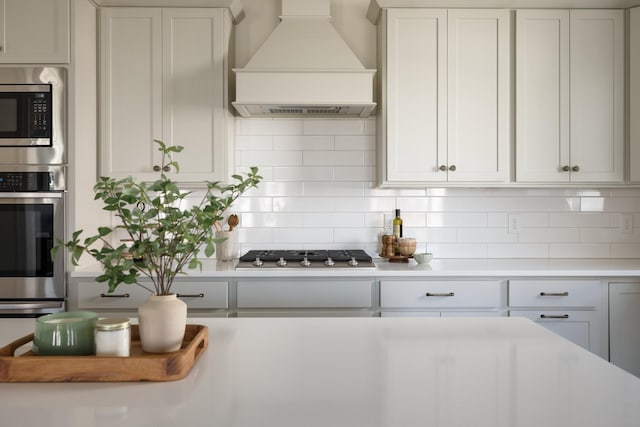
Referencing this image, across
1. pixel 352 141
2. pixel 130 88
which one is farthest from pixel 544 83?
pixel 130 88

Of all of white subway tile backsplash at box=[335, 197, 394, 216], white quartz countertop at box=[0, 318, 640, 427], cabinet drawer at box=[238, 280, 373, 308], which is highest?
white subway tile backsplash at box=[335, 197, 394, 216]

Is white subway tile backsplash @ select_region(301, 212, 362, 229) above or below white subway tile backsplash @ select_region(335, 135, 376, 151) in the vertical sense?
below

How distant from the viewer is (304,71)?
288 centimetres

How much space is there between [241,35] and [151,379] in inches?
110

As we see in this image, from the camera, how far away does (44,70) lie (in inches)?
106

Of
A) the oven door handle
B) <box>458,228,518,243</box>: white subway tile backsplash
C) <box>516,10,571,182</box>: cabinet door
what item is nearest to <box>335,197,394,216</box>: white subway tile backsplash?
<box>458,228,518,243</box>: white subway tile backsplash

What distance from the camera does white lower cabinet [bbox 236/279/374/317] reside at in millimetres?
2717

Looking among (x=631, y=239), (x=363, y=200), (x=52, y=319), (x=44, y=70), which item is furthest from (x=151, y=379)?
(x=631, y=239)

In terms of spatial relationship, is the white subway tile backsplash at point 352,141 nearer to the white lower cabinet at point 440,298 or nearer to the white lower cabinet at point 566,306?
the white lower cabinet at point 440,298

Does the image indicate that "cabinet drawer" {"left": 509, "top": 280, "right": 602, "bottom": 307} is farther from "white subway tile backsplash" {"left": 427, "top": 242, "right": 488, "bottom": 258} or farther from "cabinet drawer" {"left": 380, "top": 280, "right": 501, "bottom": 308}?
"white subway tile backsplash" {"left": 427, "top": 242, "right": 488, "bottom": 258}

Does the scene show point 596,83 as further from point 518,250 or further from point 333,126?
point 333,126

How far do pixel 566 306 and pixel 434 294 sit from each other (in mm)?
726

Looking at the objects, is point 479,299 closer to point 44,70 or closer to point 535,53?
point 535,53

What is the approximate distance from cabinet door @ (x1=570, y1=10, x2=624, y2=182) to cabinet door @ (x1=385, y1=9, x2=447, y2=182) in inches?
30.8
